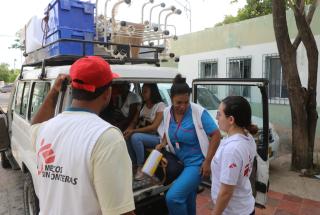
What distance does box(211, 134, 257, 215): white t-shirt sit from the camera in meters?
2.06

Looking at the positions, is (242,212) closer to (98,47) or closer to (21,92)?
(98,47)

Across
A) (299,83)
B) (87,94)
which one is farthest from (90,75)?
(299,83)

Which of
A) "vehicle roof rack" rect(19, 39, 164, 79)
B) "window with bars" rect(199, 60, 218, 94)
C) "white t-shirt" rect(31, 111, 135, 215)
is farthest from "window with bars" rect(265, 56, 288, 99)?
"white t-shirt" rect(31, 111, 135, 215)

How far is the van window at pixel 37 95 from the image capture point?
3.31 m

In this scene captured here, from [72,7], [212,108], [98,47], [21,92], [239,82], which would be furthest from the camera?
[212,108]

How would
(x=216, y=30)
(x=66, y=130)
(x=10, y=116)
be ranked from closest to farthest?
(x=66, y=130) → (x=10, y=116) → (x=216, y=30)

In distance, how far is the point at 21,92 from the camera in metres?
4.71

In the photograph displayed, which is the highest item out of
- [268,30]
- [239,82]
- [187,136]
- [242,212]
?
[268,30]

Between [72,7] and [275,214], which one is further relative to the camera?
[275,214]

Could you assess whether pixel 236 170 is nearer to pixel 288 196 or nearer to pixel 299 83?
pixel 288 196

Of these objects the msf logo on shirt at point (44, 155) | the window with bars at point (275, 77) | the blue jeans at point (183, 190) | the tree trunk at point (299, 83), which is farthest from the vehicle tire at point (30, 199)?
the window with bars at point (275, 77)

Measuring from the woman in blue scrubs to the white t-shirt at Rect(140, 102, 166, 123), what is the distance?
869 mm

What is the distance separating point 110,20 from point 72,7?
630 millimetres

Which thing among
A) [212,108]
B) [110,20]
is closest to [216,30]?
[212,108]
